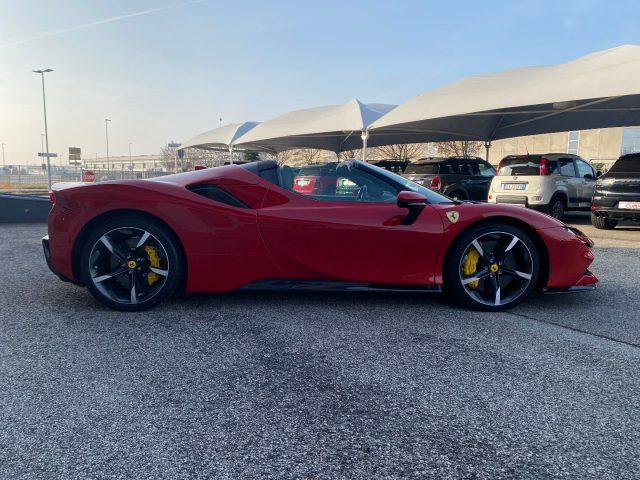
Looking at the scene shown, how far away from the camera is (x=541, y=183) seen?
1051 cm

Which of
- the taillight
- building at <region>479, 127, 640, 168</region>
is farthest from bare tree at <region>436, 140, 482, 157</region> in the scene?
the taillight

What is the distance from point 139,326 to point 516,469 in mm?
2462

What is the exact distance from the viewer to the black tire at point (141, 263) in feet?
11.6

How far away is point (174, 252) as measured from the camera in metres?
3.55

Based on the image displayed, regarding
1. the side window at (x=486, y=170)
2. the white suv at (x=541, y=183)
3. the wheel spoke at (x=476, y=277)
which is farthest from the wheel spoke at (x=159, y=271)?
the side window at (x=486, y=170)

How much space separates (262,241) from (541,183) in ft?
28.8

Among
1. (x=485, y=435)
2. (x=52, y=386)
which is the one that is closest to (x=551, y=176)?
(x=485, y=435)

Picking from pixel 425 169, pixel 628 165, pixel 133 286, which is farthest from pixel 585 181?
pixel 133 286

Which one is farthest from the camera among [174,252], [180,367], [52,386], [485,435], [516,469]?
[174,252]

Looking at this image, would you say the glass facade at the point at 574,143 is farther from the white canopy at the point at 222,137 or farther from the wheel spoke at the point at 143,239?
the wheel spoke at the point at 143,239

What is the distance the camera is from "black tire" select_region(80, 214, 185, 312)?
3537mm

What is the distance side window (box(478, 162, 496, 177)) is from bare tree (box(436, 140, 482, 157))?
20681 millimetres

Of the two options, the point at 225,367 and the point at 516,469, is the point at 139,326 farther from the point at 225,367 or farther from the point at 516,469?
the point at 516,469

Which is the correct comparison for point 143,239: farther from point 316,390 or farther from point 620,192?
point 620,192
